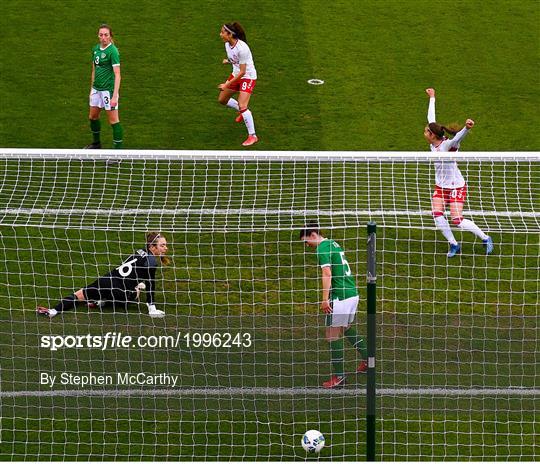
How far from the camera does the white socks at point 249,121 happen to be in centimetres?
1908

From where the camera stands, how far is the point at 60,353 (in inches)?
580

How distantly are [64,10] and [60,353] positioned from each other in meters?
9.77

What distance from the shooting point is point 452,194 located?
53.6ft

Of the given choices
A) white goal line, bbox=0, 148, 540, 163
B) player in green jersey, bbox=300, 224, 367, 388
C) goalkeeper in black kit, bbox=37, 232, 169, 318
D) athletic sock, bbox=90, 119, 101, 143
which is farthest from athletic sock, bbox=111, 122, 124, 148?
player in green jersey, bbox=300, 224, 367, 388

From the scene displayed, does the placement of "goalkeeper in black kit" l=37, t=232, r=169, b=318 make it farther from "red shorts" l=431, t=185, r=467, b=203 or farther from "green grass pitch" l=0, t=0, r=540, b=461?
"red shorts" l=431, t=185, r=467, b=203

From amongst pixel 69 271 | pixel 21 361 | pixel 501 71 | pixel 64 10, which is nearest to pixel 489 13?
pixel 501 71

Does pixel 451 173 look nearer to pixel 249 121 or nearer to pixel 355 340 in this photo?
pixel 355 340

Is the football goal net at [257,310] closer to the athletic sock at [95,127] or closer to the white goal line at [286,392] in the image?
the white goal line at [286,392]

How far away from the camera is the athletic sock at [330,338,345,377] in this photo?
14.3 meters

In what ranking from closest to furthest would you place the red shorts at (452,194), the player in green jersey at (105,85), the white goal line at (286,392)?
the white goal line at (286,392), the red shorts at (452,194), the player in green jersey at (105,85)

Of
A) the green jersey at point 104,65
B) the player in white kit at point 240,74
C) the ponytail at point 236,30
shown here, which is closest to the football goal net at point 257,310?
the player in white kit at point 240,74

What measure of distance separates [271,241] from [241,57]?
360 cm

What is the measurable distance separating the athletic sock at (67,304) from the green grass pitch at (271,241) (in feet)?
0.47

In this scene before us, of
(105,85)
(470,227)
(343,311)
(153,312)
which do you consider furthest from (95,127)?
(343,311)
